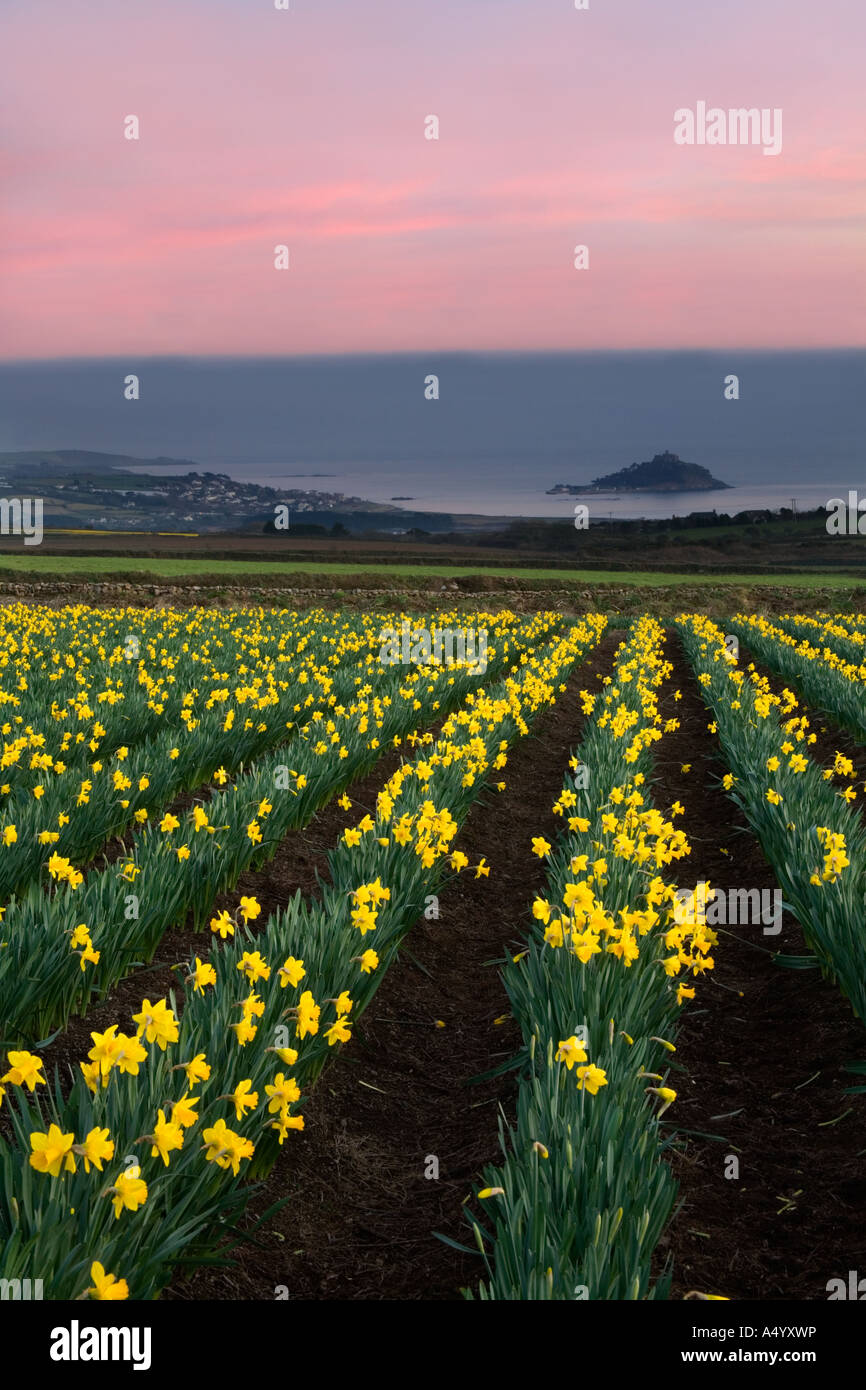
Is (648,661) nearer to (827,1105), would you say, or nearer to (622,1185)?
(827,1105)

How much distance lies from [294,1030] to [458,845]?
4.36 m

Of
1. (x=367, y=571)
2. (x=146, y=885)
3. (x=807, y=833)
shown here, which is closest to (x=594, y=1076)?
(x=146, y=885)

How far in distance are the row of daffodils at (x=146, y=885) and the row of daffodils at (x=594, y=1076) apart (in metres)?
2.01

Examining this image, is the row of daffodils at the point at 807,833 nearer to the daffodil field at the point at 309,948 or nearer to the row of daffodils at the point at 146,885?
the daffodil field at the point at 309,948

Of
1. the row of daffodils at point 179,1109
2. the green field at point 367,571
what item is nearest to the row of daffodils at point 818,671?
the row of daffodils at point 179,1109

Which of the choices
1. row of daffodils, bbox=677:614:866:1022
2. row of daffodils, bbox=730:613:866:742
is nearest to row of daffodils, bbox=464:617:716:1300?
row of daffodils, bbox=677:614:866:1022

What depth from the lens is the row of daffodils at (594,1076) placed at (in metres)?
2.67

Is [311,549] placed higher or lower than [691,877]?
higher

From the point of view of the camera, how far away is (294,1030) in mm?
4070

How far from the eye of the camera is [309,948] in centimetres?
442

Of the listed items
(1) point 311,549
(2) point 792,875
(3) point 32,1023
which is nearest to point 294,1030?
(3) point 32,1023

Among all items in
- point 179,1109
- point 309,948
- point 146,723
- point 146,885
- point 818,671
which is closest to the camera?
point 179,1109

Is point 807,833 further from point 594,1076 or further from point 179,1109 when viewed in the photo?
point 179,1109

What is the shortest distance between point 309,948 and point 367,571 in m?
50.5
